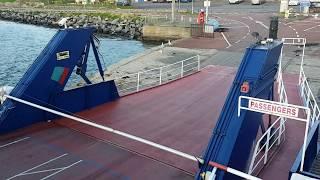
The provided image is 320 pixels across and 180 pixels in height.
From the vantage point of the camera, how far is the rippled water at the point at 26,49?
32.5m

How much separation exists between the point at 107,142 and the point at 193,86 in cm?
786

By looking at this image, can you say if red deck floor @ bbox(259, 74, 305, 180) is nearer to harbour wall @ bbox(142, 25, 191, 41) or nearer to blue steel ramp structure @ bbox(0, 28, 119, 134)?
blue steel ramp structure @ bbox(0, 28, 119, 134)

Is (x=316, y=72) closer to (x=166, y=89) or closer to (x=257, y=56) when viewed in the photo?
(x=166, y=89)

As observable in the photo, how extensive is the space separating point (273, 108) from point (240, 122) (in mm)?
997

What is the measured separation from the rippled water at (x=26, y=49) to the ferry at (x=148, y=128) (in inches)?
545

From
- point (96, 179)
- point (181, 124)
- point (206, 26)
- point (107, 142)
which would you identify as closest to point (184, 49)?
point (206, 26)

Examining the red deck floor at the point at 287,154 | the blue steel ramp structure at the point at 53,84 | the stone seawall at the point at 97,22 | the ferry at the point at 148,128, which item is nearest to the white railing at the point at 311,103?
the ferry at the point at 148,128

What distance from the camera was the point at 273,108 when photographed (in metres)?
6.60

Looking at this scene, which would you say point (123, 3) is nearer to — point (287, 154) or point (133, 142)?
point (133, 142)

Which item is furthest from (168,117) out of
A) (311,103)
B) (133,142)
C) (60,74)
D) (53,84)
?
(311,103)

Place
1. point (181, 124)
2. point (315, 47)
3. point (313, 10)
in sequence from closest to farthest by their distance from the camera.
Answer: point (181, 124), point (315, 47), point (313, 10)

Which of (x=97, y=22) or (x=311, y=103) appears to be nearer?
(x=311, y=103)

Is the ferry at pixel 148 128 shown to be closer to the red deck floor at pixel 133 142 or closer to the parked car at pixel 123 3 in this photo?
the red deck floor at pixel 133 142

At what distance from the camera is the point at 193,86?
18.0 meters
